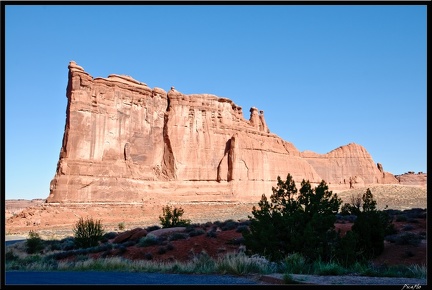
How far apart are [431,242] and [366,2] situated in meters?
3.28

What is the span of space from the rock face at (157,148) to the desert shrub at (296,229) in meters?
47.2

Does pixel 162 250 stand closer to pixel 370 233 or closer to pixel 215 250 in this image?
pixel 215 250

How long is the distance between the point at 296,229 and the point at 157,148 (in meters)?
59.5

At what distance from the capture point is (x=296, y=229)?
12.4m

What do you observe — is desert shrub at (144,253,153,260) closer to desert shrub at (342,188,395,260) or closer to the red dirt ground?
the red dirt ground

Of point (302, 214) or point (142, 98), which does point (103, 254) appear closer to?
point (302, 214)

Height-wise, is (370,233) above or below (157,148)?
below

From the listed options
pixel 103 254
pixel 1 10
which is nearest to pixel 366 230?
pixel 103 254

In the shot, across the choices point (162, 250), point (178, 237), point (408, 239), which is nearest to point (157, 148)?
point (178, 237)

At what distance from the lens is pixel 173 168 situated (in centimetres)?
7025

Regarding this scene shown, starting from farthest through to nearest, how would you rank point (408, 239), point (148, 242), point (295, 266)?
point (148, 242) < point (408, 239) < point (295, 266)

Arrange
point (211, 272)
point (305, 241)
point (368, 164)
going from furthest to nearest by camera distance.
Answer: point (368, 164)
point (305, 241)
point (211, 272)

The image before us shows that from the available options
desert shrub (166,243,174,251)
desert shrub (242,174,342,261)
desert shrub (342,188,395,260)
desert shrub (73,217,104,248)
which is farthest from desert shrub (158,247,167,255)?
desert shrub (342,188,395,260)
